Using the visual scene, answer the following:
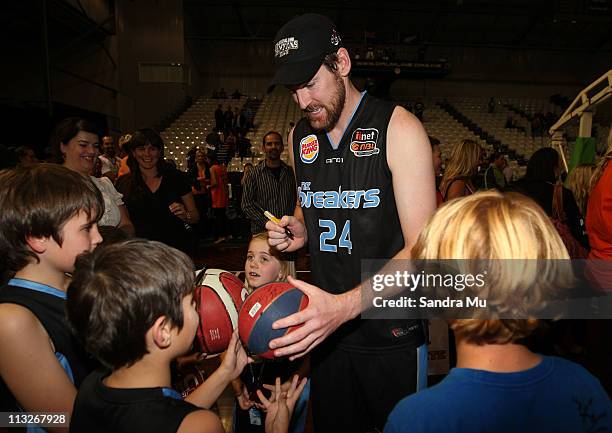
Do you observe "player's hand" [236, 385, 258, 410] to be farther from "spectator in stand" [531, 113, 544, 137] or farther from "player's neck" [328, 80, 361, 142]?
"spectator in stand" [531, 113, 544, 137]

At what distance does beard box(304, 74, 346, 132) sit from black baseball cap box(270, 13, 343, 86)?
0.15m

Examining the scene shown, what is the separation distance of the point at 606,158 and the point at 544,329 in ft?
7.15

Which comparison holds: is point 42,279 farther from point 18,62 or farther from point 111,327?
point 18,62

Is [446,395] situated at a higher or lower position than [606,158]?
lower

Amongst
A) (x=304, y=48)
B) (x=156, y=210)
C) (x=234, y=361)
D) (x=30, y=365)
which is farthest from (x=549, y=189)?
(x=30, y=365)

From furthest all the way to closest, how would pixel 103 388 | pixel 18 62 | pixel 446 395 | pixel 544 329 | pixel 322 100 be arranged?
1. pixel 18 62
2. pixel 322 100
3. pixel 103 388
4. pixel 544 329
5. pixel 446 395

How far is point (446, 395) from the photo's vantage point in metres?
1.06

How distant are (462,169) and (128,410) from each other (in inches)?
151

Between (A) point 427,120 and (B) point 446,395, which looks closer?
(B) point 446,395

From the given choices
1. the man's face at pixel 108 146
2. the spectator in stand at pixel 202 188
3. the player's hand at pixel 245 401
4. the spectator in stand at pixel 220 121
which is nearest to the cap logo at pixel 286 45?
the player's hand at pixel 245 401

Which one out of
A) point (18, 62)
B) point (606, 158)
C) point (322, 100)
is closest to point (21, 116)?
point (18, 62)

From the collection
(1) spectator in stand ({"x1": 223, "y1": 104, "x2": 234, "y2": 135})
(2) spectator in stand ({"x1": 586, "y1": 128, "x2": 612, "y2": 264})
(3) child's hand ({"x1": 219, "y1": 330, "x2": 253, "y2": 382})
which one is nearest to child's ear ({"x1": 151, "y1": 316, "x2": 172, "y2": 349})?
(3) child's hand ({"x1": 219, "y1": 330, "x2": 253, "y2": 382})

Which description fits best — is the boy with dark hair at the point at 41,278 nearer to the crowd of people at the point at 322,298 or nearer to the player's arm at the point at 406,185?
the crowd of people at the point at 322,298

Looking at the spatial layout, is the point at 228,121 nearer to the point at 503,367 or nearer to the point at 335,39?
the point at 335,39
